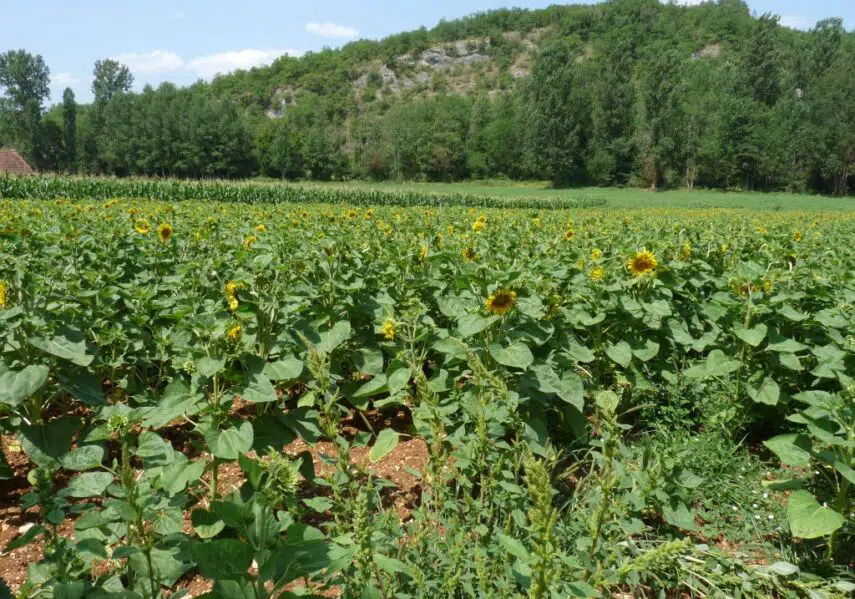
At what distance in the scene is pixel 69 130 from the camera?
73188 mm

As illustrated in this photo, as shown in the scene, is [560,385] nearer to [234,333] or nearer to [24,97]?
[234,333]

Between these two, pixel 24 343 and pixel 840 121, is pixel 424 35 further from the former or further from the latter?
pixel 24 343

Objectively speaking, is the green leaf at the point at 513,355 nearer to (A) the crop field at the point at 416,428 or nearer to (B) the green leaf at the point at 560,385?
(A) the crop field at the point at 416,428

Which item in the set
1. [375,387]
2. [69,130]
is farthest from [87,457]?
[69,130]

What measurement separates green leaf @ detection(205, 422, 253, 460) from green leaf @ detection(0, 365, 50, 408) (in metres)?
0.67

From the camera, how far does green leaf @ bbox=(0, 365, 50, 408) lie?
2.13 metres

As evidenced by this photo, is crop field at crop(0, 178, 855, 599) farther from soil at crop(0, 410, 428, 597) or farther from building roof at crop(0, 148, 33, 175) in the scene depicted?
building roof at crop(0, 148, 33, 175)

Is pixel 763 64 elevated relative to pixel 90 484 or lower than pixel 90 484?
elevated

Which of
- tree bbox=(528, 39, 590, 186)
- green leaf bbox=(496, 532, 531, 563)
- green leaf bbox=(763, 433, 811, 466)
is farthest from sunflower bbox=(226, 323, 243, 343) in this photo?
tree bbox=(528, 39, 590, 186)

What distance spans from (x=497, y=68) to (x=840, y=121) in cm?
10427

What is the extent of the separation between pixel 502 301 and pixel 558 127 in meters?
66.6

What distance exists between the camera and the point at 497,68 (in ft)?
484

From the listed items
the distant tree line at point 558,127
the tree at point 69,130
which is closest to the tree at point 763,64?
the distant tree line at point 558,127

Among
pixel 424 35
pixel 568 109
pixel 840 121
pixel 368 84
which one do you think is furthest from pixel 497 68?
pixel 840 121
